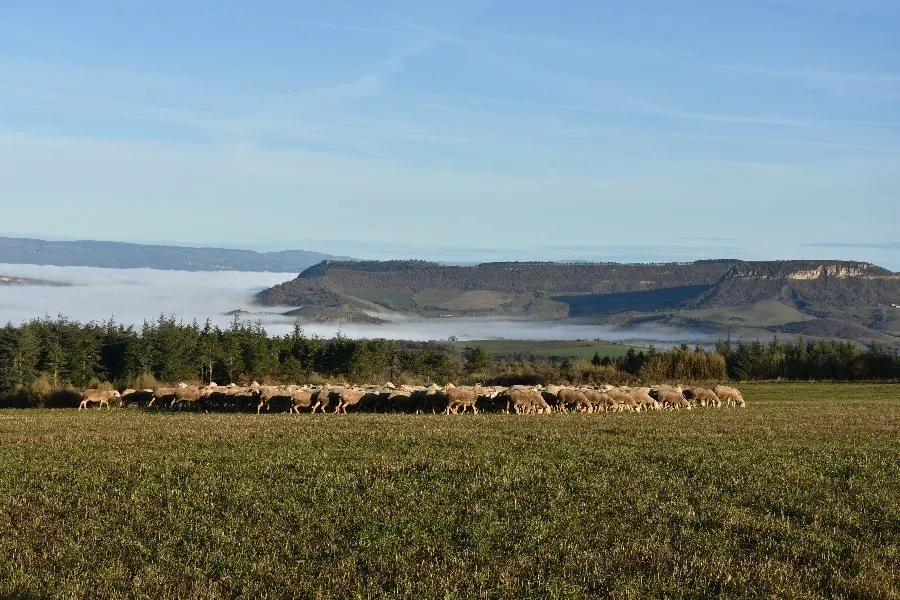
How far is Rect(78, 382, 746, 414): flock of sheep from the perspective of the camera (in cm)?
3844

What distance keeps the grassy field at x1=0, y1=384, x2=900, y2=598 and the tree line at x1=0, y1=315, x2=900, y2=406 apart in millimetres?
46516

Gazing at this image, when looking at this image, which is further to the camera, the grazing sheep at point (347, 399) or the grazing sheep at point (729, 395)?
the grazing sheep at point (729, 395)

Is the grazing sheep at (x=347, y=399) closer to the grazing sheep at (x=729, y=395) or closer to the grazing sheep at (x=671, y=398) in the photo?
the grazing sheep at (x=671, y=398)

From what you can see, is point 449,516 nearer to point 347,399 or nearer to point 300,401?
point 347,399

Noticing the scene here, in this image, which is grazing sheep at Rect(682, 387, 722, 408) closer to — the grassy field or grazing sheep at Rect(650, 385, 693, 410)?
grazing sheep at Rect(650, 385, 693, 410)

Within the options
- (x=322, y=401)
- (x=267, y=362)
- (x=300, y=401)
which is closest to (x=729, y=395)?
(x=322, y=401)

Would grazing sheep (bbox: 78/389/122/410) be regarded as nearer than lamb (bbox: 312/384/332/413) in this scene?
No

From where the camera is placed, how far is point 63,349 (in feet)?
257

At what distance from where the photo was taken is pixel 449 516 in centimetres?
1509

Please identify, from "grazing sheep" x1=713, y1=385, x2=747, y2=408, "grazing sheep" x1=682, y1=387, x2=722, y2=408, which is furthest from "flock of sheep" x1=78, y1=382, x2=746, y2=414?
"grazing sheep" x1=713, y1=385, x2=747, y2=408

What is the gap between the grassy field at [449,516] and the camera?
11.8 m

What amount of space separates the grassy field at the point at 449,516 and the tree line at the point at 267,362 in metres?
46.5

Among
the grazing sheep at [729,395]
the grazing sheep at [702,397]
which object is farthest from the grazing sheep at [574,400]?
the grazing sheep at [729,395]

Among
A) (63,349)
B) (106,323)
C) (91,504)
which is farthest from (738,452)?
(106,323)
